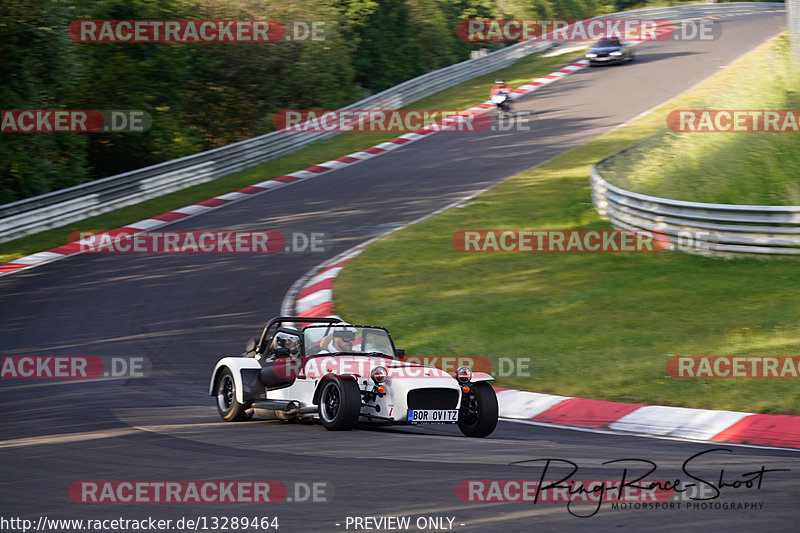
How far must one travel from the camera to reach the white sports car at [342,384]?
8586 millimetres

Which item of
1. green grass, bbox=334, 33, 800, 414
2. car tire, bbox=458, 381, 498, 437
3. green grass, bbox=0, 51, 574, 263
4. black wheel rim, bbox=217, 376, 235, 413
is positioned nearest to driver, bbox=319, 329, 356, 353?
black wheel rim, bbox=217, 376, 235, 413

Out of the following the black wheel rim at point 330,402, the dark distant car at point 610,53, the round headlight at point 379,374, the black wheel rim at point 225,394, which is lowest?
the black wheel rim at point 225,394

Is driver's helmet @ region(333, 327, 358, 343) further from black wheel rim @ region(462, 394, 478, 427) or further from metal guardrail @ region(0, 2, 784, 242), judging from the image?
metal guardrail @ region(0, 2, 784, 242)

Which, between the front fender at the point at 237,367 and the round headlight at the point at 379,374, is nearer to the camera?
the round headlight at the point at 379,374

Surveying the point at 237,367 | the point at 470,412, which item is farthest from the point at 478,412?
the point at 237,367

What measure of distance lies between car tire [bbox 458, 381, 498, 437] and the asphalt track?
209mm

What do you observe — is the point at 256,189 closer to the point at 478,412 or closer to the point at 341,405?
the point at 341,405

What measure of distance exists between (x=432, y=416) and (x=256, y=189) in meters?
17.0

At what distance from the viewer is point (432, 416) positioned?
8641 mm

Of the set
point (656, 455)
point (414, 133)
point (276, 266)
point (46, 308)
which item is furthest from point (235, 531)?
point (414, 133)

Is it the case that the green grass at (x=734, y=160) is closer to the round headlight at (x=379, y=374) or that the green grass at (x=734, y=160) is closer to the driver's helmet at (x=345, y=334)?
the driver's helmet at (x=345, y=334)

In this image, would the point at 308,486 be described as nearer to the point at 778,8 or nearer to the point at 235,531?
the point at 235,531

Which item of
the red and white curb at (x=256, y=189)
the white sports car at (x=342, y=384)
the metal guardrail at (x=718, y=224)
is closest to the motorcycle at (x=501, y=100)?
the red and white curb at (x=256, y=189)

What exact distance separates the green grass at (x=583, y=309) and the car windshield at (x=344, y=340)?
7.06ft
